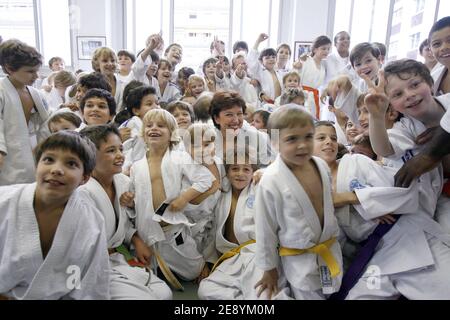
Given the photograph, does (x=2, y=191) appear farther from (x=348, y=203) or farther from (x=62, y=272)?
(x=348, y=203)

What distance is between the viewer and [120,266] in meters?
1.56

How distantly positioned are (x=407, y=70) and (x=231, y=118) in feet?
3.57

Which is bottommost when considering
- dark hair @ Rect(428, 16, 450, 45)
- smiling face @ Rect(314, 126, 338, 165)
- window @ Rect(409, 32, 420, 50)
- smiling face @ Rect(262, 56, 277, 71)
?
smiling face @ Rect(314, 126, 338, 165)

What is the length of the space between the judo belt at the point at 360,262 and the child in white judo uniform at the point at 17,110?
74.5 inches

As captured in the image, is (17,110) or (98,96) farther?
(98,96)

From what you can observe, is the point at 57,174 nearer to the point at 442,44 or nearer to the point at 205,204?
the point at 205,204

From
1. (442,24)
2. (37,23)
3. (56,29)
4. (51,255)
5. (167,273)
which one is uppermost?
(37,23)

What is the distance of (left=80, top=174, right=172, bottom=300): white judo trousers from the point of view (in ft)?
4.74

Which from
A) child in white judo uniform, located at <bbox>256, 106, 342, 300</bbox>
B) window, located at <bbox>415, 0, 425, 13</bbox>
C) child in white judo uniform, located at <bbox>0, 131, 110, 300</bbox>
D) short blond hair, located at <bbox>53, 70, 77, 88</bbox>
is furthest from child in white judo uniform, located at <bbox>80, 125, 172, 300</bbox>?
window, located at <bbox>415, 0, 425, 13</bbox>

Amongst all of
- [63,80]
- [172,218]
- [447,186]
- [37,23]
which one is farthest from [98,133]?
[37,23]

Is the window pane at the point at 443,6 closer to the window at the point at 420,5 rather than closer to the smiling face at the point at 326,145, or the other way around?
the window at the point at 420,5

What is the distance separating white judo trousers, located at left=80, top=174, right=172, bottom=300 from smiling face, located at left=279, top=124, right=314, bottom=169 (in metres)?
0.85

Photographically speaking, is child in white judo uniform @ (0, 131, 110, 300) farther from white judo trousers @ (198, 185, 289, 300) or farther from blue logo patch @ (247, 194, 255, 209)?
blue logo patch @ (247, 194, 255, 209)

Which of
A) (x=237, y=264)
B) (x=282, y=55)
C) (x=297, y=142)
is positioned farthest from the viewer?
(x=282, y=55)
